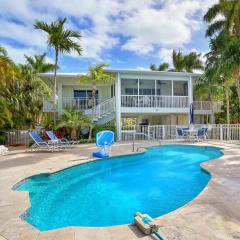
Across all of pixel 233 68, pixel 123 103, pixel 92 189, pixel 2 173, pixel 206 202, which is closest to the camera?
pixel 206 202

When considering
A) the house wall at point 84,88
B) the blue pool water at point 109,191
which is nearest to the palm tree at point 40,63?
the house wall at point 84,88

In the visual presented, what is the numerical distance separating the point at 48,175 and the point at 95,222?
339cm

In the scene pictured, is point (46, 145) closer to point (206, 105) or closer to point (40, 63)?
point (206, 105)

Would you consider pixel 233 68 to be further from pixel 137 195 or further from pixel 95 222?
pixel 95 222

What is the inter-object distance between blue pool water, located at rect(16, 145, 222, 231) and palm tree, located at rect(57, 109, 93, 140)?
20.1 feet

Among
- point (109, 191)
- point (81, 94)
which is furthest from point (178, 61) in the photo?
point (109, 191)

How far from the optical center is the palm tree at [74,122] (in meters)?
16.2

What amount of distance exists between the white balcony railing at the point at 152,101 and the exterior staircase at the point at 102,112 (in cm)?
99

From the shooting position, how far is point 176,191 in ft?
21.6

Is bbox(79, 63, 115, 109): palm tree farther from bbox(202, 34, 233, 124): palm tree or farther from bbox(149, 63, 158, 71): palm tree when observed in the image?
bbox(149, 63, 158, 71): palm tree

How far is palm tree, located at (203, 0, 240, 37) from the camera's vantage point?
62.6 ft

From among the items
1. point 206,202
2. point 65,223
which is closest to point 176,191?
point 206,202

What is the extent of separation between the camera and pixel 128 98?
19391mm

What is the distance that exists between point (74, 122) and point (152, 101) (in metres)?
6.90
